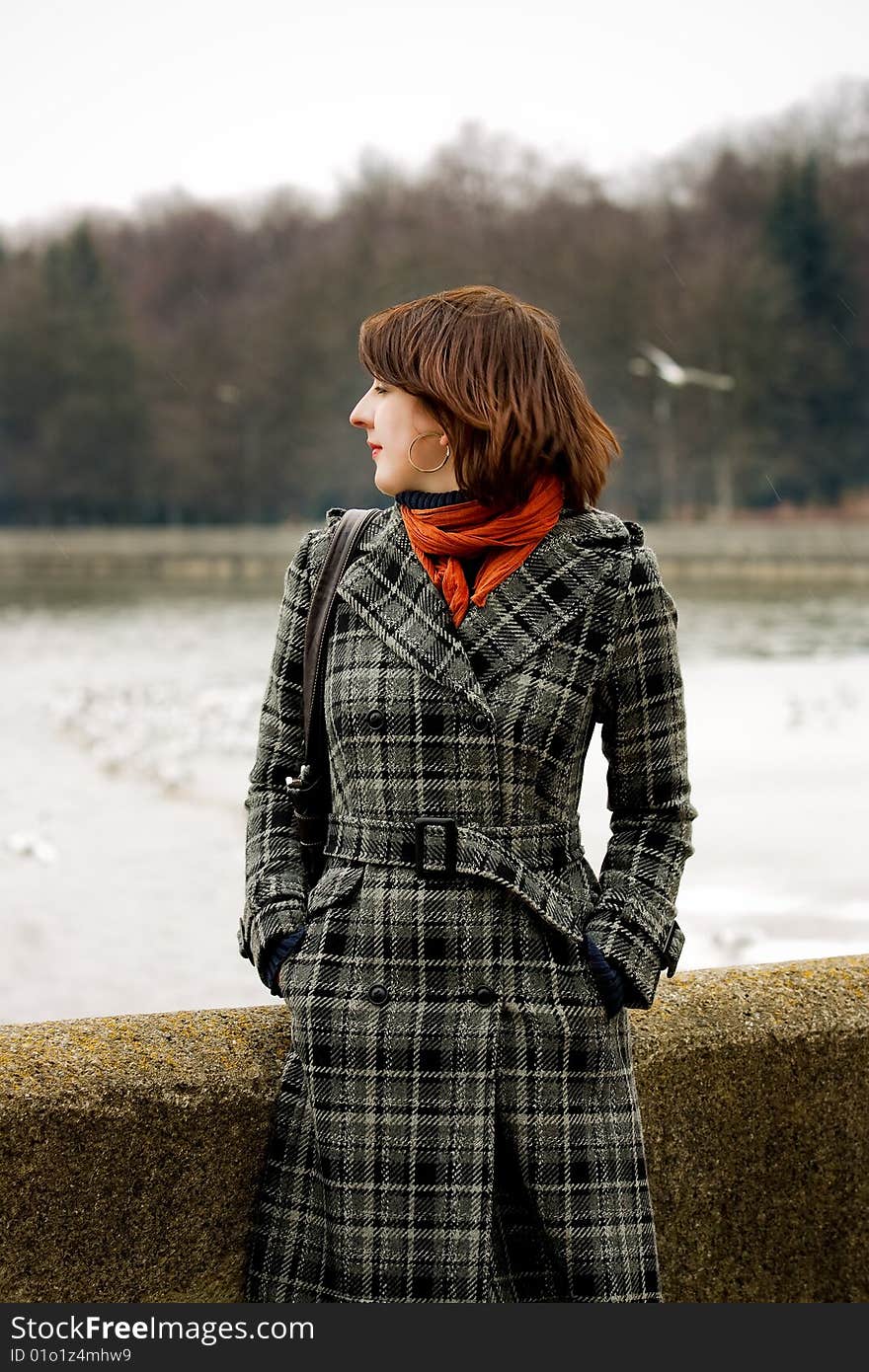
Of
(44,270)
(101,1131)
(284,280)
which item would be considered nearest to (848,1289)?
(101,1131)

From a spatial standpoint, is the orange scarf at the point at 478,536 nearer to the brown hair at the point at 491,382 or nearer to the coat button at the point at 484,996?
the brown hair at the point at 491,382

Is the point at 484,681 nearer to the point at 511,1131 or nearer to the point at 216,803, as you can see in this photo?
the point at 511,1131

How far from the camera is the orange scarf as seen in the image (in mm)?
1735

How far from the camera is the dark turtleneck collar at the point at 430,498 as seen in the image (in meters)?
1.76

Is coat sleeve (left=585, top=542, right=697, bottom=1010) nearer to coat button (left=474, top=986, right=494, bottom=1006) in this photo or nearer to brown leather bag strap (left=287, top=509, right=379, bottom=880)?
coat button (left=474, top=986, right=494, bottom=1006)

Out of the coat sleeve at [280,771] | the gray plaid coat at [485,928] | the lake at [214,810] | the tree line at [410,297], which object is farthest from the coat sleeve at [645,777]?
the tree line at [410,297]

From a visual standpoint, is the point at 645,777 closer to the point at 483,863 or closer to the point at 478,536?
the point at 483,863

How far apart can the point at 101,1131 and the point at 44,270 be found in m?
54.7

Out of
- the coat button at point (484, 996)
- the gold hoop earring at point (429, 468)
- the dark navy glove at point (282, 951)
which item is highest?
the gold hoop earring at point (429, 468)

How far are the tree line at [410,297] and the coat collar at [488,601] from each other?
30.8 metres

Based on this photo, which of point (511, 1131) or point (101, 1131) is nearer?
point (511, 1131)

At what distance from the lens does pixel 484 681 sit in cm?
171

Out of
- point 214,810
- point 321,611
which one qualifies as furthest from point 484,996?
point 214,810

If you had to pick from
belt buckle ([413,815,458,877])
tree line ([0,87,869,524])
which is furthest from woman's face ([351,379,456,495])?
tree line ([0,87,869,524])
